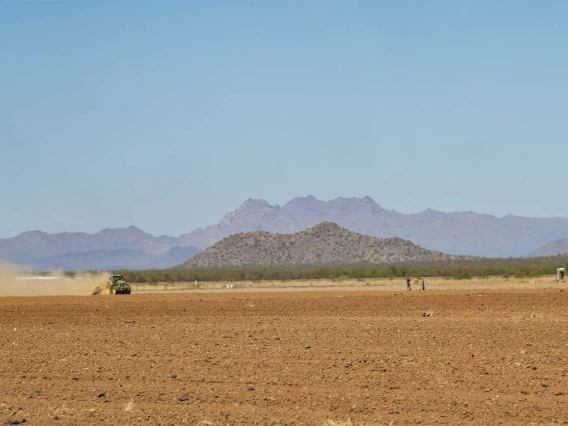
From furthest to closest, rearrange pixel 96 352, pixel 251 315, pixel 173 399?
pixel 251 315, pixel 96 352, pixel 173 399

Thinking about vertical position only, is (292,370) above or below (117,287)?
below

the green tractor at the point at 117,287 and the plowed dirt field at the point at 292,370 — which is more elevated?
the green tractor at the point at 117,287

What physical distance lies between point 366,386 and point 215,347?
23.3 ft

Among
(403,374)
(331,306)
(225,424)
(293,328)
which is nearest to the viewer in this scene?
(225,424)

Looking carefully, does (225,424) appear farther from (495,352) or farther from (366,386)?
(495,352)

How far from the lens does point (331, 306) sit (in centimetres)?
3956

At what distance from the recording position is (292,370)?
18734 mm

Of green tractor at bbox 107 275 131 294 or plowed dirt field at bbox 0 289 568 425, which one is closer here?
plowed dirt field at bbox 0 289 568 425

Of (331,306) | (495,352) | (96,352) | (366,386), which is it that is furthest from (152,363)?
(331,306)

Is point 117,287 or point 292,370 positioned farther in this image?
point 117,287

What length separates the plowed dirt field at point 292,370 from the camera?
14.8 metres

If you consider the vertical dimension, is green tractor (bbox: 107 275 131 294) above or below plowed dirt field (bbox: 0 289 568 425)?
above

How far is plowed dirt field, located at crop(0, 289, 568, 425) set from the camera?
14.8 m

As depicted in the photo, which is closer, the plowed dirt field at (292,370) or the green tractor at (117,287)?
the plowed dirt field at (292,370)
